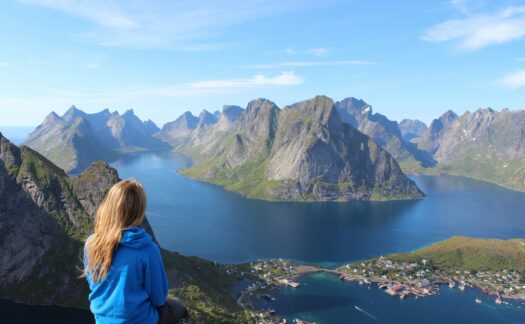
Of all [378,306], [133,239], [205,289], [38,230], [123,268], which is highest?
[133,239]

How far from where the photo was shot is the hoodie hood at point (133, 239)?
721cm

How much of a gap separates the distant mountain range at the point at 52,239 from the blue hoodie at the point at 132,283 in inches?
3851

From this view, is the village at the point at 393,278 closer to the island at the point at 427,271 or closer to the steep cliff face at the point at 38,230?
the island at the point at 427,271

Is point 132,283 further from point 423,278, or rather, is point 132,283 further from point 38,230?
point 423,278

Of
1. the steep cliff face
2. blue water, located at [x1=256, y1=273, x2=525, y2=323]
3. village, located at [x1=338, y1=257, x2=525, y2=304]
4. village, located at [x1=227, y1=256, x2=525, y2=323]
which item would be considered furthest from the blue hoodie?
village, located at [x1=338, y1=257, x2=525, y2=304]

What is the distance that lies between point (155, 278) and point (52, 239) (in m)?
130

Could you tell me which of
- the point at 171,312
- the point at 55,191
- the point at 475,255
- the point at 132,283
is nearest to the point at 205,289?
the point at 55,191

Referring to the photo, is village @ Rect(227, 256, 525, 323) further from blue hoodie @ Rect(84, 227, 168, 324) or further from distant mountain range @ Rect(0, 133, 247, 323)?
blue hoodie @ Rect(84, 227, 168, 324)

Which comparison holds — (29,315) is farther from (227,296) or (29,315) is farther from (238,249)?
(238,249)

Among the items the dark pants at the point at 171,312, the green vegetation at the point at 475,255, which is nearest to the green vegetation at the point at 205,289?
the green vegetation at the point at 475,255

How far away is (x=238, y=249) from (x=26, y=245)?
277ft

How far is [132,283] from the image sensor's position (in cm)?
731

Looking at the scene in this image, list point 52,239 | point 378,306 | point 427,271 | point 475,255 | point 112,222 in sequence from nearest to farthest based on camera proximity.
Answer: point 112,222 < point 52,239 < point 378,306 < point 427,271 < point 475,255

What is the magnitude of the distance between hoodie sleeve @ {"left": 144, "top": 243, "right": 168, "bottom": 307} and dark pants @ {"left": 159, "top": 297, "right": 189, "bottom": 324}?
22cm
